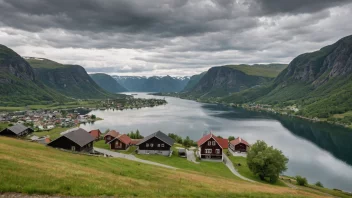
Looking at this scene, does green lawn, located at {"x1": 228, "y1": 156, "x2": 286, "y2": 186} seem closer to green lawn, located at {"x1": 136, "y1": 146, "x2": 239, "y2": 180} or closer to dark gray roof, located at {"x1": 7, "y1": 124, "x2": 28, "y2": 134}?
green lawn, located at {"x1": 136, "y1": 146, "x2": 239, "y2": 180}

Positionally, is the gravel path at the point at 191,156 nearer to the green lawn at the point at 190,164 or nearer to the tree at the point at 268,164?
the green lawn at the point at 190,164

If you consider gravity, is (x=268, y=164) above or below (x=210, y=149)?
above

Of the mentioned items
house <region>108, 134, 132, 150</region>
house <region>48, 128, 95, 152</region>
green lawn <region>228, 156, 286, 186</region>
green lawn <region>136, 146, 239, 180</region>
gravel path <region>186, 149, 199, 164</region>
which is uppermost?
house <region>48, 128, 95, 152</region>

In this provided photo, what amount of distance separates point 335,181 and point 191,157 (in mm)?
44784

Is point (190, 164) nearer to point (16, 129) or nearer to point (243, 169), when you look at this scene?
point (243, 169)

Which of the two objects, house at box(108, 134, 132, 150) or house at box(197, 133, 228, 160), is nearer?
house at box(197, 133, 228, 160)

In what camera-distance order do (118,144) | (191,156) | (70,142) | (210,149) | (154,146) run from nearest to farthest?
1. (70,142)
2. (154,146)
3. (210,149)
4. (191,156)
5. (118,144)

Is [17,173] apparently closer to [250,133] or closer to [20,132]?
[20,132]

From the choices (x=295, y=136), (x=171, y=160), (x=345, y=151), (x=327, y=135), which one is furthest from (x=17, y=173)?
(x=327, y=135)

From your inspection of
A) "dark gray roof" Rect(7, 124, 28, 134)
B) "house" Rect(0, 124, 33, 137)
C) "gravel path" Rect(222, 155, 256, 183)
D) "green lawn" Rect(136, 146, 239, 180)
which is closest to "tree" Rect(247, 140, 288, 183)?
"gravel path" Rect(222, 155, 256, 183)

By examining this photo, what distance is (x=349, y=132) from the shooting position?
548 feet

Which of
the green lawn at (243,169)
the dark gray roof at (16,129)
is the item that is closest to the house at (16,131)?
the dark gray roof at (16,129)

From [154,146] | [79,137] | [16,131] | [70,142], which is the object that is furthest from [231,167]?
[16,131]

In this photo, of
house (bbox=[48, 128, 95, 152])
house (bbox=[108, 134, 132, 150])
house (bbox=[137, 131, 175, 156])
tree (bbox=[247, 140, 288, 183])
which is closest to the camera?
tree (bbox=[247, 140, 288, 183])
